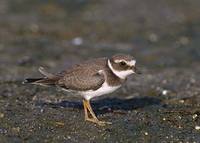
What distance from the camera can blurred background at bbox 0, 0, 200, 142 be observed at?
9680 mm

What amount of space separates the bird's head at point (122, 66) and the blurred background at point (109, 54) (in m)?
0.82

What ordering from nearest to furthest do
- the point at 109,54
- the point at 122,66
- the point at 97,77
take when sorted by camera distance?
1. the point at 97,77
2. the point at 122,66
3. the point at 109,54

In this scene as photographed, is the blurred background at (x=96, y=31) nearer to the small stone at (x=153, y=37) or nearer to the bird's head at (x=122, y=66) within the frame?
the small stone at (x=153, y=37)

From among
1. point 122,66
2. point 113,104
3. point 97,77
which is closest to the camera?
point 97,77

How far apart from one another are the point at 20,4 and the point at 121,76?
12.7 meters

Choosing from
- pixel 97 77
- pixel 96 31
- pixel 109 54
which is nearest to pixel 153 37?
pixel 96 31

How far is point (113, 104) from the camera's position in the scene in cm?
1159

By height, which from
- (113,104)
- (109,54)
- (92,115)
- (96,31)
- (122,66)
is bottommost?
(92,115)

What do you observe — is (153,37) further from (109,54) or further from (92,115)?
(92,115)

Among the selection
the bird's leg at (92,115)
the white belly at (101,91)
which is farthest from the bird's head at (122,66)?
the bird's leg at (92,115)

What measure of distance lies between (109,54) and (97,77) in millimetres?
7768

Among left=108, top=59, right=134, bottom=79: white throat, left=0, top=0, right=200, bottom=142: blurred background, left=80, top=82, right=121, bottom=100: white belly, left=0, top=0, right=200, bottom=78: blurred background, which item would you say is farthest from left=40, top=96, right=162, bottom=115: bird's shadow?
left=0, top=0, right=200, bottom=78: blurred background

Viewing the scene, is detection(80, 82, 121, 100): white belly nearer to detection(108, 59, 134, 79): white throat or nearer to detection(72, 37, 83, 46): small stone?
detection(108, 59, 134, 79): white throat

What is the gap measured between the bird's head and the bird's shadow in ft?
3.96
